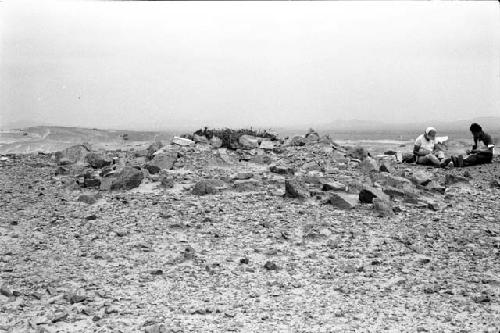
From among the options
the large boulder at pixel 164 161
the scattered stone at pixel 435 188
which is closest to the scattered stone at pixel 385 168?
the scattered stone at pixel 435 188

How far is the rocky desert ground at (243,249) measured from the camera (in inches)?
193

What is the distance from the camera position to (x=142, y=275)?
19.0ft

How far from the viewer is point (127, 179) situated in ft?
29.9

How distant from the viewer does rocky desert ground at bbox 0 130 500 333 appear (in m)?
4.91

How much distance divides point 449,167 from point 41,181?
33.0ft

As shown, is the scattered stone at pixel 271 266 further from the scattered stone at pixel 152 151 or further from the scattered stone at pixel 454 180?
the scattered stone at pixel 454 180

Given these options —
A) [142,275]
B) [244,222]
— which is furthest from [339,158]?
[142,275]

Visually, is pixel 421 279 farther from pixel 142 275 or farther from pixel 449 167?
pixel 449 167

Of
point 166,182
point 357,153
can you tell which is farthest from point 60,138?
point 166,182

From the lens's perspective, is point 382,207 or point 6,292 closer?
point 6,292

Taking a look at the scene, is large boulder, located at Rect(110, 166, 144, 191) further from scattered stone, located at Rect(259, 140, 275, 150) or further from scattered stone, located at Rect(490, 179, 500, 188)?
scattered stone, located at Rect(490, 179, 500, 188)

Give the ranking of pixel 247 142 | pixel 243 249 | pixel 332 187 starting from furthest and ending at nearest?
pixel 247 142 < pixel 332 187 < pixel 243 249

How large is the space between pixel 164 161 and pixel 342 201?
13.2 feet

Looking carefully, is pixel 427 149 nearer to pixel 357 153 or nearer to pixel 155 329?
pixel 357 153
